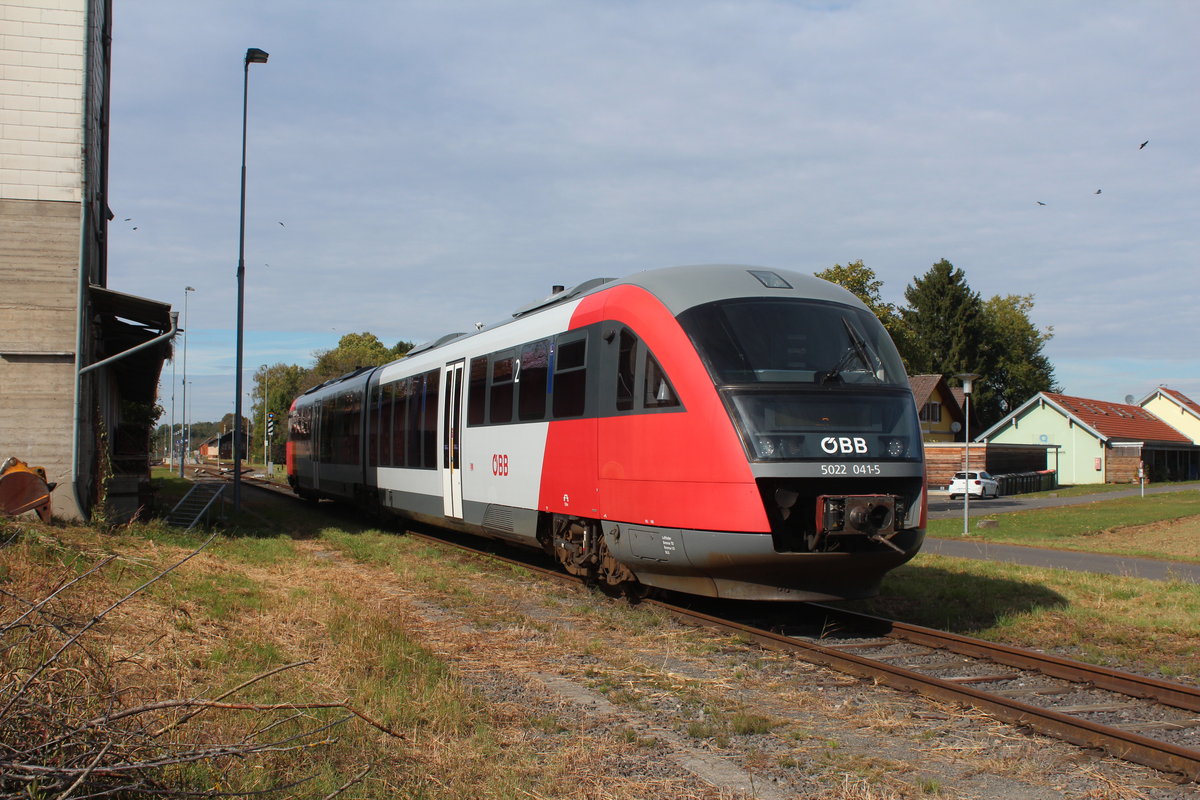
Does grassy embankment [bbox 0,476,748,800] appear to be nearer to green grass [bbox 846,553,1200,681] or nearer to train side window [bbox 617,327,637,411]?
train side window [bbox 617,327,637,411]

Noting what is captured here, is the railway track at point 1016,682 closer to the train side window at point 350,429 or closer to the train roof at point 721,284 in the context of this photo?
the train roof at point 721,284

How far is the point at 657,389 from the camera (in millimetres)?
9023

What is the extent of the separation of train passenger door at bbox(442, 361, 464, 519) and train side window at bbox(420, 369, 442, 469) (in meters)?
0.44

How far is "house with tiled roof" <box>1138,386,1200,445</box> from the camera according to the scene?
79688 millimetres

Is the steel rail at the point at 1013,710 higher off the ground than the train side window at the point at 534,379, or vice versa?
the train side window at the point at 534,379

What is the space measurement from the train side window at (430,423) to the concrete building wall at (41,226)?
5.08m

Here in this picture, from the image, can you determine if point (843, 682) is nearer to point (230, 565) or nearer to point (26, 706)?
point (26, 706)

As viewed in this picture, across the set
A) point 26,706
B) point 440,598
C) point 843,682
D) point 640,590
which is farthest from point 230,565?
point 26,706

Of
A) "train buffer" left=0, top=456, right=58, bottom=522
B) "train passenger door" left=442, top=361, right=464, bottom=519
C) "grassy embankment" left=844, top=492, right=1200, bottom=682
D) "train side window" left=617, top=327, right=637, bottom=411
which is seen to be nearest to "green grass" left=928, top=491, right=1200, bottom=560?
"grassy embankment" left=844, top=492, right=1200, bottom=682

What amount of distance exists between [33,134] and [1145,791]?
15670 mm

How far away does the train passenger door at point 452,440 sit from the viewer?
46.4 ft

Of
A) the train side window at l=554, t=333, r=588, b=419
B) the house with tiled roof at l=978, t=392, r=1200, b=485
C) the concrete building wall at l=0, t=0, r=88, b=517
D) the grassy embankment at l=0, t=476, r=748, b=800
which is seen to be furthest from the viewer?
the house with tiled roof at l=978, t=392, r=1200, b=485

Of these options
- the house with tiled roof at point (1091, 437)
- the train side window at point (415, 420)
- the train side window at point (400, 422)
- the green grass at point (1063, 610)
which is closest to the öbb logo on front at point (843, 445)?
the green grass at point (1063, 610)

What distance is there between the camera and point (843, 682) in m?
7.09
